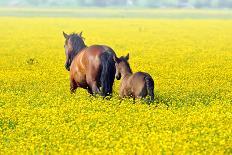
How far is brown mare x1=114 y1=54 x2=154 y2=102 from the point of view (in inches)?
639

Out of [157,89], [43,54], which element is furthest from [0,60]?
[157,89]

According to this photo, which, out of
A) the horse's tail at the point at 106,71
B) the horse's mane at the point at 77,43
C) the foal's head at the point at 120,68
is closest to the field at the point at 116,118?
the horse's tail at the point at 106,71

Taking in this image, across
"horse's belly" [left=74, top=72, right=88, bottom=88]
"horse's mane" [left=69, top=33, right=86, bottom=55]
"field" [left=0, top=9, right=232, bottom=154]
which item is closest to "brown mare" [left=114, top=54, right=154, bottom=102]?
"field" [left=0, top=9, right=232, bottom=154]

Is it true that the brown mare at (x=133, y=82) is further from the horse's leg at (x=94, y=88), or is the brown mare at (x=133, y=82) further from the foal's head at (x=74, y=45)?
the foal's head at (x=74, y=45)

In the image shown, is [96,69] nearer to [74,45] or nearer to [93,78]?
[93,78]

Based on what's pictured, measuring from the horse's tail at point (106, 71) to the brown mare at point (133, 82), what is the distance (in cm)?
17

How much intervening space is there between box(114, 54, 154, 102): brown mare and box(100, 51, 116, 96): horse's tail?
17 centimetres

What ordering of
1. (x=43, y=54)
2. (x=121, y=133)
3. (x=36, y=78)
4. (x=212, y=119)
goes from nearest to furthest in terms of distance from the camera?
(x=121, y=133)
(x=212, y=119)
(x=36, y=78)
(x=43, y=54)

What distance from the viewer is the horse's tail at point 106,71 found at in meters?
16.8

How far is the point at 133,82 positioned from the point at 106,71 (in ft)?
2.92

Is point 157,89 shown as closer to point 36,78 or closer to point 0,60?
point 36,78

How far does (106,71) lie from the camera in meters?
16.8

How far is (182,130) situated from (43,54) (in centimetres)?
2694

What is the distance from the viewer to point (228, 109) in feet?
51.1
